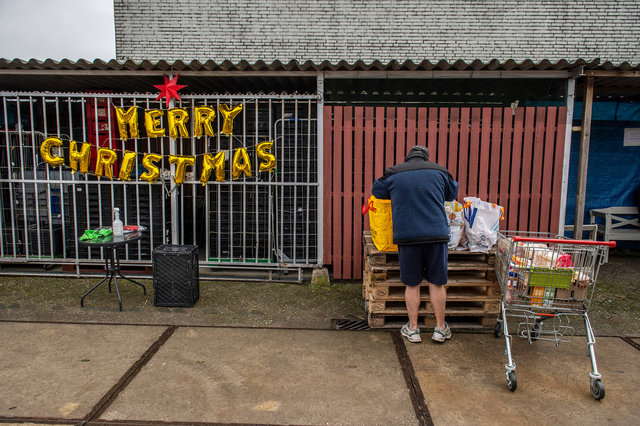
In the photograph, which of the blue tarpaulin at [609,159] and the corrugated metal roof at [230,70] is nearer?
the corrugated metal roof at [230,70]

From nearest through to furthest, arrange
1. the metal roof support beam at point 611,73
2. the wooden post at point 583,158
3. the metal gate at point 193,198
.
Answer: the metal roof support beam at point 611,73 → the wooden post at point 583,158 → the metal gate at point 193,198

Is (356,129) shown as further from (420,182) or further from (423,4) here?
(423,4)

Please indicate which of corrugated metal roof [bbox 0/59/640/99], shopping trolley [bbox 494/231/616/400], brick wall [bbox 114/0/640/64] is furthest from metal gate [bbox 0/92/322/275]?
brick wall [bbox 114/0/640/64]

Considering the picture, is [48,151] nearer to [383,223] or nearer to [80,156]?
[80,156]

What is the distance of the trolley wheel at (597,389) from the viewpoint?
11.0 feet

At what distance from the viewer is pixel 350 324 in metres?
4.89

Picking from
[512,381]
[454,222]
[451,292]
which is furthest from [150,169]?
[512,381]

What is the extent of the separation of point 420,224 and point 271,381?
6.46 feet

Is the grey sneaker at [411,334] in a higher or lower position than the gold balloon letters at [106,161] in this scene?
lower

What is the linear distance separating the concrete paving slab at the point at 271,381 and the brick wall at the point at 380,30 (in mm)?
7378

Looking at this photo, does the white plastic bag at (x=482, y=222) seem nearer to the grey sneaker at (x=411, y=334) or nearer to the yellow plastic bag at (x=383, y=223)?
the yellow plastic bag at (x=383, y=223)

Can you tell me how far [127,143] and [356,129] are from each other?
4008mm

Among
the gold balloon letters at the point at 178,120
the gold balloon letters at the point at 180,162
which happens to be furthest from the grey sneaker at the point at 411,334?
the gold balloon letters at the point at 180,162

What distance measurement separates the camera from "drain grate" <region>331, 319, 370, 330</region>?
479 centimetres
